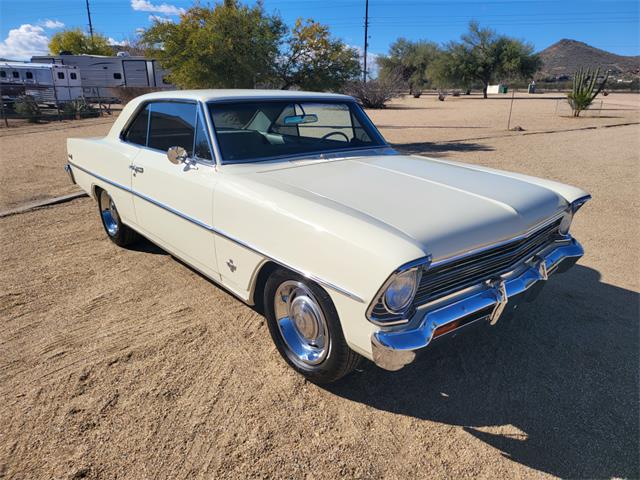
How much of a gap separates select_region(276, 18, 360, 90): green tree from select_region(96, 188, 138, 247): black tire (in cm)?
733

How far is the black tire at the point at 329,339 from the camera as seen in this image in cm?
228

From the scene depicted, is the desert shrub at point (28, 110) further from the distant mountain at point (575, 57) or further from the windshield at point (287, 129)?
the distant mountain at point (575, 57)

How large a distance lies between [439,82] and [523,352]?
53552 mm

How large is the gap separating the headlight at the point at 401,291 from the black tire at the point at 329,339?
330mm

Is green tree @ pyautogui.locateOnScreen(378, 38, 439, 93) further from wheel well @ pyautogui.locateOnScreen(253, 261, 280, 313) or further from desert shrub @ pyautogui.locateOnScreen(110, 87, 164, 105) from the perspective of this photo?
wheel well @ pyautogui.locateOnScreen(253, 261, 280, 313)

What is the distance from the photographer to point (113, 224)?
4656 millimetres

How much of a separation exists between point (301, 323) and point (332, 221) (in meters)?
0.69

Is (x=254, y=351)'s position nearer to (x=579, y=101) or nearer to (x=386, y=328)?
(x=386, y=328)

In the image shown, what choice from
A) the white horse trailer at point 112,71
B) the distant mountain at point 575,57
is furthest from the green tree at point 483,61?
the distant mountain at point 575,57

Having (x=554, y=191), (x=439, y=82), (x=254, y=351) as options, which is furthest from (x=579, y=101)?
(x=439, y=82)

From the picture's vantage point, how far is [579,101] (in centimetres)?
2191

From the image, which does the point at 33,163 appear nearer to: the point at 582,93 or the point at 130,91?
the point at 582,93

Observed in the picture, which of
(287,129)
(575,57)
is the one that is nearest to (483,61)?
(287,129)

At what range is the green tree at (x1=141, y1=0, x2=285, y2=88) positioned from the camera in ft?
32.1
